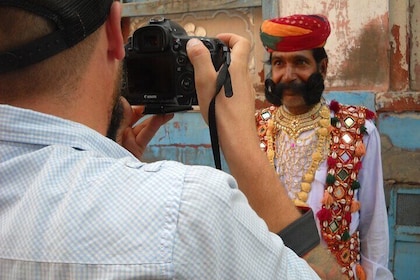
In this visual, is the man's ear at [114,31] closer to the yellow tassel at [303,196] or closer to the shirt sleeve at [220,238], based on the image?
the shirt sleeve at [220,238]

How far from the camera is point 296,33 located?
7.87ft

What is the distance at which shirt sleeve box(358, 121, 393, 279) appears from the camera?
7.00ft

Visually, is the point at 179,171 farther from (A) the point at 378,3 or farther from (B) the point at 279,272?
(A) the point at 378,3

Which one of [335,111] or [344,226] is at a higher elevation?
[335,111]

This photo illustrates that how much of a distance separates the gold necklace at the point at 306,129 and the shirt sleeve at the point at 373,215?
19cm

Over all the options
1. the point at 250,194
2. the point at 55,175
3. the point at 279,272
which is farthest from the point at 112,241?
the point at 250,194

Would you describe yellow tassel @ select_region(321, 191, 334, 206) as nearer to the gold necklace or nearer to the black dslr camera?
the gold necklace

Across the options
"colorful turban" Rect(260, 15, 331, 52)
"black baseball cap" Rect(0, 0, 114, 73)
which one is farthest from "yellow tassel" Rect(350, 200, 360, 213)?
"black baseball cap" Rect(0, 0, 114, 73)

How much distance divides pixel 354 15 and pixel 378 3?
16cm

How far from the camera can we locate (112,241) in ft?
1.89

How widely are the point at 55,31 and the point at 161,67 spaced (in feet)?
1.54

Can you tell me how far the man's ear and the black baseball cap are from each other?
5cm

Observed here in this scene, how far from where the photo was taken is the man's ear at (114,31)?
0.75 metres

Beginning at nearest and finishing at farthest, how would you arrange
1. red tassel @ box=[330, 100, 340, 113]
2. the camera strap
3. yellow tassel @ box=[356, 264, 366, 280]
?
1. the camera strap
2. yellow tassel @ box=[356, 264, 366, 280]
3. red tassel @ box=[330, 100, 340, 113]
